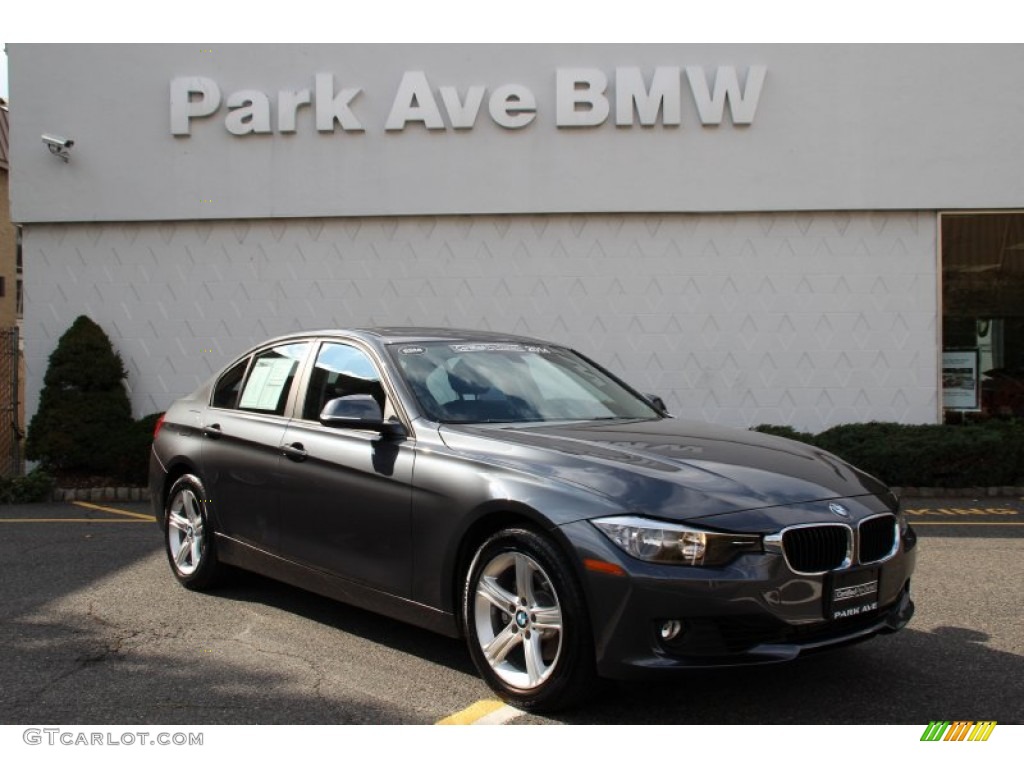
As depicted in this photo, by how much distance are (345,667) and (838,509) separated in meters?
2.34

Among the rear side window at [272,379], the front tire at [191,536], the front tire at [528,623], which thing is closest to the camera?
the front tire at [528,623]

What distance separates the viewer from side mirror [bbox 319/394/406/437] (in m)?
4.64

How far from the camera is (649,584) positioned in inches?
144

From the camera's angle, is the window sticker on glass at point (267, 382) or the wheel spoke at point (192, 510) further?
the wheel spoke at point (192, 510)

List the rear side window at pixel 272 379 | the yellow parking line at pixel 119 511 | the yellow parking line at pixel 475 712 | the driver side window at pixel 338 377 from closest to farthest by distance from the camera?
the yellow parking line at pixel 475 712 < the driver side window at pixel 338 377 < the rear side window at pixel 272 379 < the yellow parking line at pixel 119 511

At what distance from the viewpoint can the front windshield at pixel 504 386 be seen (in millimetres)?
4930

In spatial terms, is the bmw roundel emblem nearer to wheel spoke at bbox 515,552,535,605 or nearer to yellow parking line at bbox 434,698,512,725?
wheel spoke at bbox 515,552,535,605

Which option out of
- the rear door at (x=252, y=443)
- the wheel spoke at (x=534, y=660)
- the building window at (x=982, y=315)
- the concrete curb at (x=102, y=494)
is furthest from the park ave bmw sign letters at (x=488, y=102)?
the wheel spoke at (x=534, y=660)

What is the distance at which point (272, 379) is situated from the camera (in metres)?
5.94

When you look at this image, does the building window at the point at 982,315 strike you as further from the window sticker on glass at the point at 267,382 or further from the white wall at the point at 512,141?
the window sticker on glass at the point at 267,382

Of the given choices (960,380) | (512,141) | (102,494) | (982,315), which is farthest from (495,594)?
(982,315)

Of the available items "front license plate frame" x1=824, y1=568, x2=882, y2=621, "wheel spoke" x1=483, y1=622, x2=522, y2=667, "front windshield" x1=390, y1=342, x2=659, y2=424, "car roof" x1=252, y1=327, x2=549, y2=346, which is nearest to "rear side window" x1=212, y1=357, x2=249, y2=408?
"car roof" x1=252, y1=327, x2=549, y2=346

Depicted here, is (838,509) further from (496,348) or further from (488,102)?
(488,102)

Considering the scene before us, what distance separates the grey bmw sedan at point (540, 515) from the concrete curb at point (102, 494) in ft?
19.7
